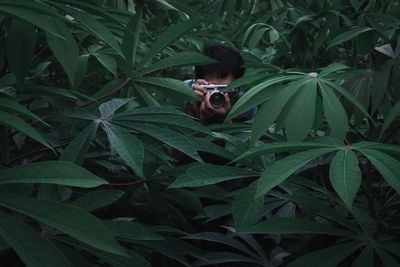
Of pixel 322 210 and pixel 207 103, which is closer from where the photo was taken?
pixel 322 210

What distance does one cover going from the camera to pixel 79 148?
1.99 feet

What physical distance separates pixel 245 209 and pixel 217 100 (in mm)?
416

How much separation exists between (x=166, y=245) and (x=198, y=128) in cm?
16

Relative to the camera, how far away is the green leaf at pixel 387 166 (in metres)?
0.49

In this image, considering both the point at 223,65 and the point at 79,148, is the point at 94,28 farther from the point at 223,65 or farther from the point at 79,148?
the point at 223,65

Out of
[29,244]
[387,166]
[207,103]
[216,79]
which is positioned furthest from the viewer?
[216,79]

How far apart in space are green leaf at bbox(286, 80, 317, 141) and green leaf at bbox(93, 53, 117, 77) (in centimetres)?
29

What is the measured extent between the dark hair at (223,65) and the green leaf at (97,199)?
1.67 feet

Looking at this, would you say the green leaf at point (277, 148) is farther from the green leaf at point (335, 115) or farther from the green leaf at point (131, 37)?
the green leaf at point (131, 37)

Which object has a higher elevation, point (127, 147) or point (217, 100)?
point (127, 147)

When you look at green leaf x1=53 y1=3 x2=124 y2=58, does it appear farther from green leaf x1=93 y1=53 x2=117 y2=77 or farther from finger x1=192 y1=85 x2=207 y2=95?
finger x1=192 y1=85 x2=207 y2=95

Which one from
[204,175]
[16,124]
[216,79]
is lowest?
[216,79]

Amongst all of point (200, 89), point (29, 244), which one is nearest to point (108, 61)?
point (200, 89)

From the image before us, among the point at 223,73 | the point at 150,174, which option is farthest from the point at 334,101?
the point at 223,73
